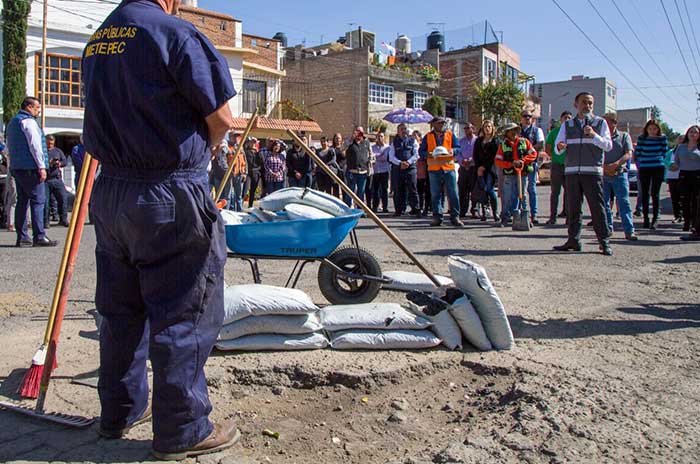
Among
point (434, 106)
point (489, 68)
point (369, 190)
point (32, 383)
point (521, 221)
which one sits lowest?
point (32, 383)

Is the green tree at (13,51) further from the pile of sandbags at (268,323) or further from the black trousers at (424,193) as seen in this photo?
the pile of sandbags at (268,323)

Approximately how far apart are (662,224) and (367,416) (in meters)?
10.7

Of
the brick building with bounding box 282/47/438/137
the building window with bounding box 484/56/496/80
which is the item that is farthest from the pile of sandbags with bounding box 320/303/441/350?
the building window with bounding box 484/56/496/80

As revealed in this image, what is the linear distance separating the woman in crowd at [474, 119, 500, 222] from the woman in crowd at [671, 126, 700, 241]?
3239mm

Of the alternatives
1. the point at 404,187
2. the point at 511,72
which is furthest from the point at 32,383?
the point at 511,72

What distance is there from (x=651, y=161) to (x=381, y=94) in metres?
32.9

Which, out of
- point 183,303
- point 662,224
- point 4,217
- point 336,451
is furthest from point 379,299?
point 4,217

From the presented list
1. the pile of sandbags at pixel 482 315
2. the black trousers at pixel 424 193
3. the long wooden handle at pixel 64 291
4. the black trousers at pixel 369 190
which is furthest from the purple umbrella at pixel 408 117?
the long wooden handle at pixel 64 291

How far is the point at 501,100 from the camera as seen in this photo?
1807 inches

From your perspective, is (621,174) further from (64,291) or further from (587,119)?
(64,291)

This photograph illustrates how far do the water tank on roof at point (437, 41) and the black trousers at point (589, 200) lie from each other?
Answer: 49192 mm

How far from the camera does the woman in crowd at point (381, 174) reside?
48.5 feet

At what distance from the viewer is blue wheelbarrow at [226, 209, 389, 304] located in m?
4.63

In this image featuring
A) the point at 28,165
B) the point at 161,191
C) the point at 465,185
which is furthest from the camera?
the point at 465,185
